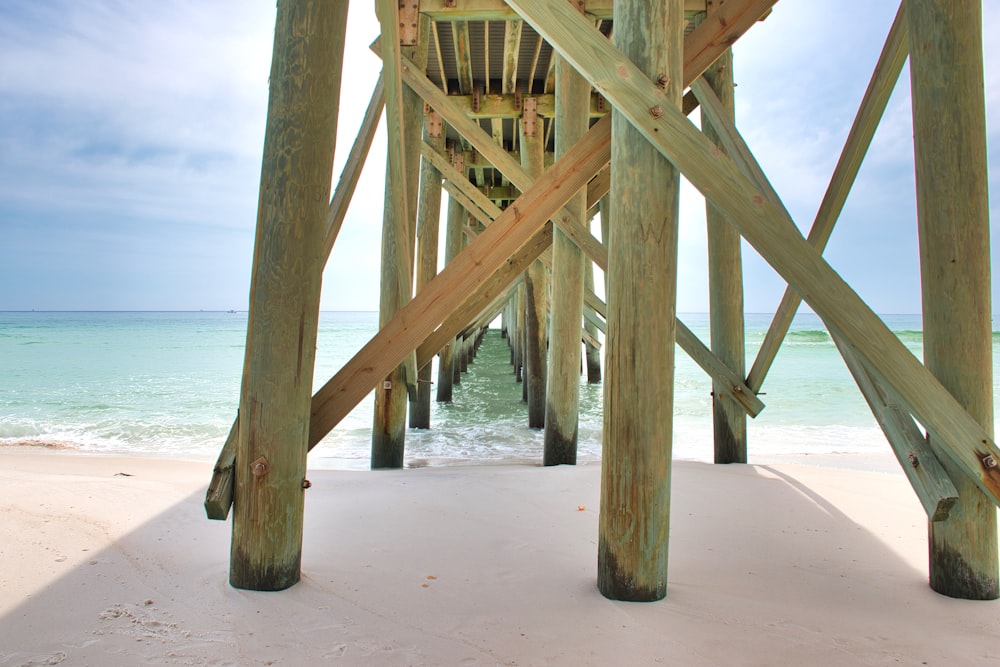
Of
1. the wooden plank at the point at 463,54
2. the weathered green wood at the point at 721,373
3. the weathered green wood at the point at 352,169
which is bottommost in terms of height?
the weathered green wood at the point at 721,373

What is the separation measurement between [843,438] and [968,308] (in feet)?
21.2

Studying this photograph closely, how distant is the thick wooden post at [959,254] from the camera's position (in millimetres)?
2131

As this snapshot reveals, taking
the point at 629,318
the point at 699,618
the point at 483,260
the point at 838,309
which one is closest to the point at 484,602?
the point at 699,618

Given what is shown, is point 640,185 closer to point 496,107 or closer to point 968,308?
point 968,308

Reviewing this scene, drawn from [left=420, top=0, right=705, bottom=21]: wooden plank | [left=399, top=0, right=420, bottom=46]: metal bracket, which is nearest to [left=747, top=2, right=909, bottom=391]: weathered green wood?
[left=420, top=0, right=705, bottom=21]: wooden plank

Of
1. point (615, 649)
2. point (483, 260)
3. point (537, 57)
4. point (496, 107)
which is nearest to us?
point (615, 649)

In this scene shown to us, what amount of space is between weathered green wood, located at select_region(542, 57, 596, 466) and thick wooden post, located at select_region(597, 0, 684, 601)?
10.1ft

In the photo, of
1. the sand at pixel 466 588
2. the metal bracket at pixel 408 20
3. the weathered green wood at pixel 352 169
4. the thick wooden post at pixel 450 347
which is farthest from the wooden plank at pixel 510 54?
the sand at pixel 466 588

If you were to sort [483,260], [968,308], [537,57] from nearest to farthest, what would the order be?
[968,308], [483,260], [537,57]

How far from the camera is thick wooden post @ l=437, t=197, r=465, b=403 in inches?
376

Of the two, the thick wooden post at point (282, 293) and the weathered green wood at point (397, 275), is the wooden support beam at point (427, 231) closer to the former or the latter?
the weathered green wood at point (397, 275)

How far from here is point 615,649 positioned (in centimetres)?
174

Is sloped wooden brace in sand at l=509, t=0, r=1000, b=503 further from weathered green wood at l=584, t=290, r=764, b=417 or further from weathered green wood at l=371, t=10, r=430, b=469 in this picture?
weathered green wood at l=584, t=290, r=764, b=417

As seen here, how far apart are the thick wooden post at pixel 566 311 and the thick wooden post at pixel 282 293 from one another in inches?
129
